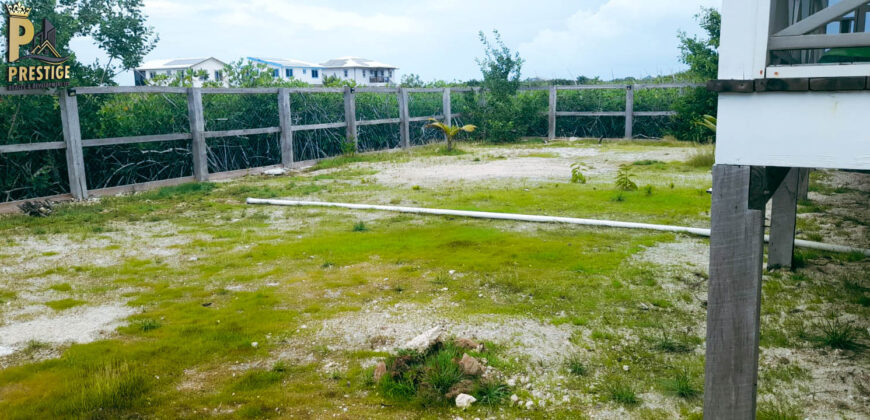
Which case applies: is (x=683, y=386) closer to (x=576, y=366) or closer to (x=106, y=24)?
(x=576, y=366)

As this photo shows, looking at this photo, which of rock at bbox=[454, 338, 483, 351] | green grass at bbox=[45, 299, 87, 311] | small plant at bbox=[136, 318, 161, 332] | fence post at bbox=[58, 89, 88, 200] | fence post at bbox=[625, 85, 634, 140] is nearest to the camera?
rock at bbox=[454, 338, 483, 351]

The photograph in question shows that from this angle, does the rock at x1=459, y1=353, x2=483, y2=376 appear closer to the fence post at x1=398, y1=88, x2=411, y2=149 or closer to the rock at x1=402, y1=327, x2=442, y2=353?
the rock at x1=402, y1=327, x2=442, y2=353

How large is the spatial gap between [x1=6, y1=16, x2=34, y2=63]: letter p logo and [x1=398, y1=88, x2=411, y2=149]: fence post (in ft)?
27.5

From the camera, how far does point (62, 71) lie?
8789 mm

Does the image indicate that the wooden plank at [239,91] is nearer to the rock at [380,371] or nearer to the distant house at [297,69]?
the rock at [380,371]

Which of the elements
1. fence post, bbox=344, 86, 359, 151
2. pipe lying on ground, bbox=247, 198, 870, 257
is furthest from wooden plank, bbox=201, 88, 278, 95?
pipe lying on ground, bbox=247, 198, 870, 257

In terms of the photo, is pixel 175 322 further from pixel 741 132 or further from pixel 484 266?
pixel 741 132

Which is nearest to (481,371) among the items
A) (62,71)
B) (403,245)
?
(403,245)

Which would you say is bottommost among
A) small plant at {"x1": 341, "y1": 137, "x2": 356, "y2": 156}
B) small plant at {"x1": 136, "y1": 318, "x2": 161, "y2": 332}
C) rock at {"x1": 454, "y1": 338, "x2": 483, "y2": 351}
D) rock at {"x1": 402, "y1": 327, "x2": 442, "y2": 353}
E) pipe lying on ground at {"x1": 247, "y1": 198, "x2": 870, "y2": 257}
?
small plant at {"x1": 136, "y1": 318, "x2": 161, "y2": 332}

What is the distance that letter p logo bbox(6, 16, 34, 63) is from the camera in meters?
8.70

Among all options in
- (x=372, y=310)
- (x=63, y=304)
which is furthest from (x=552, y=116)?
(x=63, y=304)

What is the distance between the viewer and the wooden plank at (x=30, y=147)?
27.2 feet

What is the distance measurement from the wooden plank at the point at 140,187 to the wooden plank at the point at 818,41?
9439 millimetres

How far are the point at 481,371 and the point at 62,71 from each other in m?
8.11
